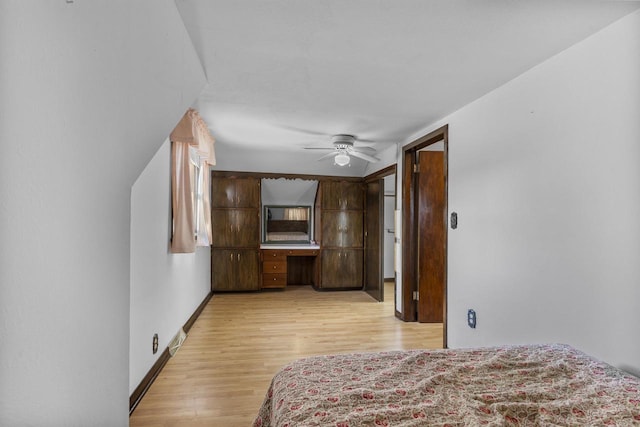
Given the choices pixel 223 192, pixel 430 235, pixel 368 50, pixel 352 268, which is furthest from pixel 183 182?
pixel 352 268

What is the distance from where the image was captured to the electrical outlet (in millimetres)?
2754

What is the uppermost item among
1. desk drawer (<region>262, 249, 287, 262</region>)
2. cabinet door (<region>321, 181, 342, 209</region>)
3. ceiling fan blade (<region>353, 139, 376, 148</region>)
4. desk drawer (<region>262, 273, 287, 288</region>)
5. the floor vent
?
ceiling fan blade (<region>353, 139, 376, 148</region>)

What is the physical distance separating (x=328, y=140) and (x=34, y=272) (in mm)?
3720

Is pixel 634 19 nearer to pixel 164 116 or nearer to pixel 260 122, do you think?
pixel 164 116

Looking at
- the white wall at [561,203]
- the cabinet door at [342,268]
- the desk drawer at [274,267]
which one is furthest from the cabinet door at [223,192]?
the white wall at [561,203]

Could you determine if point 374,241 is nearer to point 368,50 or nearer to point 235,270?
point 235,270

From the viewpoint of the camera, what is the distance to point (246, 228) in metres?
5.55

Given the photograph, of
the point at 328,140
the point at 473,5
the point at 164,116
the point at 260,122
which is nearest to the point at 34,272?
the point at 164,116

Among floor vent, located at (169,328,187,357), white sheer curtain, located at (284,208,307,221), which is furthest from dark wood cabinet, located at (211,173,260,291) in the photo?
floor vent, located at (169,328,187,357)

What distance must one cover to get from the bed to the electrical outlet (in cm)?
106

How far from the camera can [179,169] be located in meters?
3.06

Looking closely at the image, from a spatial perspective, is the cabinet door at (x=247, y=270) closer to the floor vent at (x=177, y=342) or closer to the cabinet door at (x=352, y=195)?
the cabinet door at (x=352, y=195)

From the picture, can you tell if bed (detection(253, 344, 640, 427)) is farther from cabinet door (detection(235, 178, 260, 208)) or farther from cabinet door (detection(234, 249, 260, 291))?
cabinet door (detection(235, 178, 260, 208))

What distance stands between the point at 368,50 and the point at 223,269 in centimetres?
441
